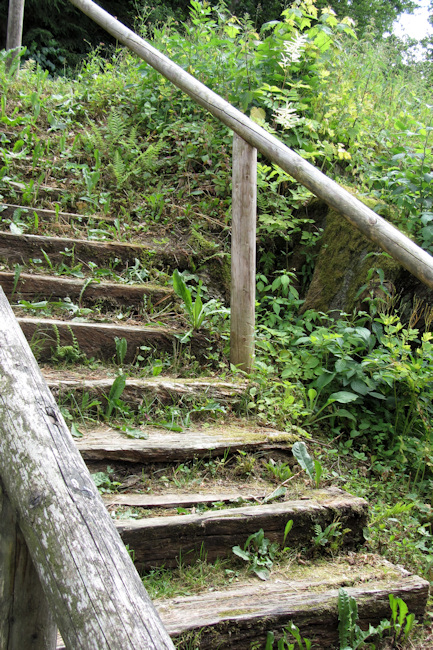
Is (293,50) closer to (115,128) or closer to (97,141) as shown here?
(115,128)

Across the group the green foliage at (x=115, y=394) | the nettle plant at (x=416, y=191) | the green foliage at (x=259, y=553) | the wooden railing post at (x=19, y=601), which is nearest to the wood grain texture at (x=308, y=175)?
the nettle plant at (x=416, y=191)

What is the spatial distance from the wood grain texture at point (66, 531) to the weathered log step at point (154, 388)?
1.08m

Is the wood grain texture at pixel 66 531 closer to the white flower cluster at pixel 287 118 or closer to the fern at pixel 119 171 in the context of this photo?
the fern at pixel 119 171

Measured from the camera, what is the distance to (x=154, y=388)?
259cm

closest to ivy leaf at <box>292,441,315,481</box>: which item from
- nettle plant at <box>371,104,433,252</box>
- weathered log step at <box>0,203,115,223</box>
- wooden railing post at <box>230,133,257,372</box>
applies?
wooden railing post at <box>230,133,257,372</box>

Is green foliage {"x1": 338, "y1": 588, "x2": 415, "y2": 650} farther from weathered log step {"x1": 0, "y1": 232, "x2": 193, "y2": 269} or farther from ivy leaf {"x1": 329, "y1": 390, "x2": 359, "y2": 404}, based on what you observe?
weathered log step {"x1": 0, "y1": 232, "x2": 193, "y2": 269}

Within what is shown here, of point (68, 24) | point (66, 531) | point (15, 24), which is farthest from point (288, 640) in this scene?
point (68, 24)

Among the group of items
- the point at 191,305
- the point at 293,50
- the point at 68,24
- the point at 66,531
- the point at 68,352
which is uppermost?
the point at 68,24

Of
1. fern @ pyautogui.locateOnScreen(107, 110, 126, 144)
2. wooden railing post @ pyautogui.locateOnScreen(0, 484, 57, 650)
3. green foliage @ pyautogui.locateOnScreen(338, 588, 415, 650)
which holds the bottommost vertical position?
green foliage @ pyautogui.locateOnScreen(338, 588, 415, 650)

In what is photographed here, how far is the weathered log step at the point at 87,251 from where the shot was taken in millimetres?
3219

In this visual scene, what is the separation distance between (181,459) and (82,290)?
51.9 inches

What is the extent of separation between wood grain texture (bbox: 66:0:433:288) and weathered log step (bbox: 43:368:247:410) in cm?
108

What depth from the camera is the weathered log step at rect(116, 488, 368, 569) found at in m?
1.84

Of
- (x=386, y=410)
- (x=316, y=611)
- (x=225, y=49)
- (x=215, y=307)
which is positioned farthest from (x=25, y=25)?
(x=316, y=611)
